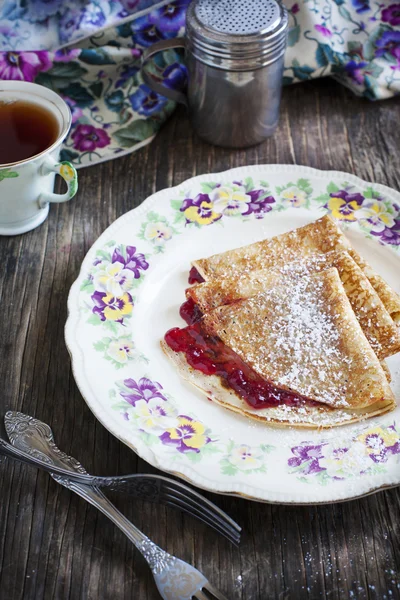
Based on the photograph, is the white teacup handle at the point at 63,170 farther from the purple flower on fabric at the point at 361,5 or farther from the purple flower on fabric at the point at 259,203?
the purple flower on fabric at the point at 361,5

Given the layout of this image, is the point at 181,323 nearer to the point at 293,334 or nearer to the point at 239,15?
the point at 293,334

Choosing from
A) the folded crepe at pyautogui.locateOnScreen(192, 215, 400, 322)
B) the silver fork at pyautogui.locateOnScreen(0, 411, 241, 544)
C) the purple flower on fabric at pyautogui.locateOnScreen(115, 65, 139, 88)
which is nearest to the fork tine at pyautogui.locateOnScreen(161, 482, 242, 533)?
the silver fork at pyautogui.locateOnScreen(0, 411, 241, 544)

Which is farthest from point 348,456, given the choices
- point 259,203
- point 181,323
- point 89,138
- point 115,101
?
point 115,101

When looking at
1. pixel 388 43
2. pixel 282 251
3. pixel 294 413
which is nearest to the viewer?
pixel 294 413

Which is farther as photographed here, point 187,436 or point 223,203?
point 223,203

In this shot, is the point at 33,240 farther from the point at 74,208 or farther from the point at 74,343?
the point at 74,343

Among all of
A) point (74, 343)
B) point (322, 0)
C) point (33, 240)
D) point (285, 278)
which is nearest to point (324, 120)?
point (322, 0)

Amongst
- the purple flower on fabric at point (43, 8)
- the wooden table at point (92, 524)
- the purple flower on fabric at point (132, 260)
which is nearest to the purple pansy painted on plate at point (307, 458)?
the wooden table at point (92, 524)
